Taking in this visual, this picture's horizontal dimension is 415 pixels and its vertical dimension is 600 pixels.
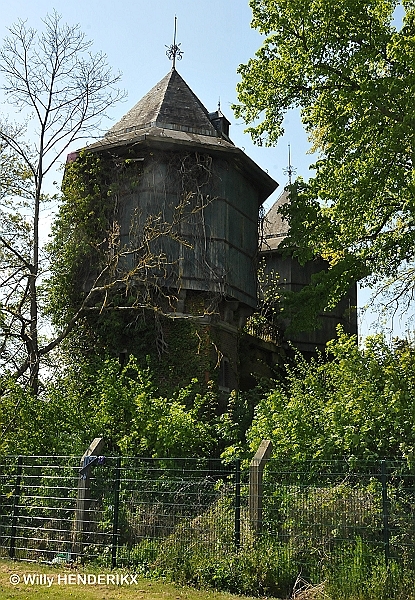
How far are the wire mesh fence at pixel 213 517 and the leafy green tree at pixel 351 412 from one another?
1.37 ft

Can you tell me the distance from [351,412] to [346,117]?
27.4ft

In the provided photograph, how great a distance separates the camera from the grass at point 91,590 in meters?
8.65

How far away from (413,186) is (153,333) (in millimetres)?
7925

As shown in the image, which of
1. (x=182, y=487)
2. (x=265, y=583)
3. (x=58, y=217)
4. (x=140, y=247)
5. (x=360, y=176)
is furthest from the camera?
(x=58, y=217)

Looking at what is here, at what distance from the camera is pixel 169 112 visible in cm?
2134

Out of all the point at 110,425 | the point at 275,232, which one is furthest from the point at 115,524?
the point at 275,232

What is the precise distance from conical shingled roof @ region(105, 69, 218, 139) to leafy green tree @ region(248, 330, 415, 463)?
32.6 feet

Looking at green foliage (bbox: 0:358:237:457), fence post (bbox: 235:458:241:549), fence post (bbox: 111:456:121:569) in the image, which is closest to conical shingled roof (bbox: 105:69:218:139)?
green foliage (bbox: 0:358:237:457)

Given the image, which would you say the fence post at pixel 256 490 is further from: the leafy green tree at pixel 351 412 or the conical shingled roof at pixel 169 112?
the conical shingled roof at pixel 169 112

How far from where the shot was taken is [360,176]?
54.9ft

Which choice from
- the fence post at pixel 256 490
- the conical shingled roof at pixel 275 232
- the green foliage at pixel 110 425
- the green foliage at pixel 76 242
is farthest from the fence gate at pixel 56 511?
the conical shingled roof at pixel 275 232

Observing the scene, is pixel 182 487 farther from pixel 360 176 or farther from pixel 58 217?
pixel 58 217

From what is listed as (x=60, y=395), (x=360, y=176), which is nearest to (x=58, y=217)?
(x=60, y=395)

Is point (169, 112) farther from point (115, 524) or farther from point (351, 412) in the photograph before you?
point (115, 524)
